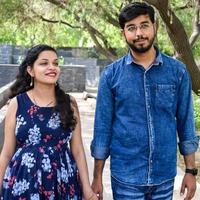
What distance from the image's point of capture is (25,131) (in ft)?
10.5

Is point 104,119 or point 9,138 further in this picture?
point 9,138

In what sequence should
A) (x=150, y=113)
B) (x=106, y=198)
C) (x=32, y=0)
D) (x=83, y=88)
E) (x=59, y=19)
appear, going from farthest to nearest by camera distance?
(x=83, y=88) < (x=59, y=19) < (x=32, y=0) < (x=106, y=198) < (x=150, y=113)

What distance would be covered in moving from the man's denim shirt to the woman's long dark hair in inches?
7.3

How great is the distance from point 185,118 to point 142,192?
0.51 metres

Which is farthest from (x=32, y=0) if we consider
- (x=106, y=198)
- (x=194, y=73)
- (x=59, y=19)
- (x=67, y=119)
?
(x=67, y=119)

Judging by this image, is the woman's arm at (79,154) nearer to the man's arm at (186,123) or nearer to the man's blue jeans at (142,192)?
the man's blue jeans at (142,192)

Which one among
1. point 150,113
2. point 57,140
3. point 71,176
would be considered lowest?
point 71,176

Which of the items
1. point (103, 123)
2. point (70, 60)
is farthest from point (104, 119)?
point (70, 60)

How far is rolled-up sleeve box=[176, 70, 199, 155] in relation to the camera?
10.4ft

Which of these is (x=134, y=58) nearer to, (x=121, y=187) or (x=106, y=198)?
(x=121, y=187)

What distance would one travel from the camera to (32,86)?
3.45 metres

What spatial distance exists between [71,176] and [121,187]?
1.12 ft

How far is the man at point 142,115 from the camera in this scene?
10.0ft

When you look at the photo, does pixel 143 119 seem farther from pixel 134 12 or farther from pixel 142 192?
pixel 134 12
